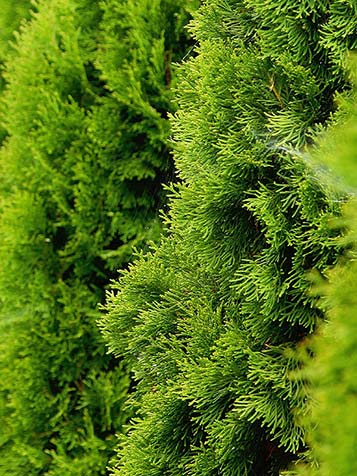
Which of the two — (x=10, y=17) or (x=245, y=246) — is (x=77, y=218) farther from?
(x=10, y=17)

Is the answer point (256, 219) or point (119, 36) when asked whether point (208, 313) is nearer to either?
point (256, 219)

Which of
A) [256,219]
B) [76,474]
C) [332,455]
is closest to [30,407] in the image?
[76,474]

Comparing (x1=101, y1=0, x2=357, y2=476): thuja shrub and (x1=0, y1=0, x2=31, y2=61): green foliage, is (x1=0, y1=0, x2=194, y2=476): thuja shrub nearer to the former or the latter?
(x1=101, y1=0, x2=357, y2=476): thuja shrub

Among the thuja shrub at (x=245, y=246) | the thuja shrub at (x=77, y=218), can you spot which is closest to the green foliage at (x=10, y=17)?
the thuja shrub at (x=77, y=218)

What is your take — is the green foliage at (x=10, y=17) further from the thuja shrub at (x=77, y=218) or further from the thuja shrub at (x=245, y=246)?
the thuja shrub at (x=245, y=246)

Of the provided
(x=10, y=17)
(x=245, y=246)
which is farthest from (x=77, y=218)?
(x=10, y=17)
